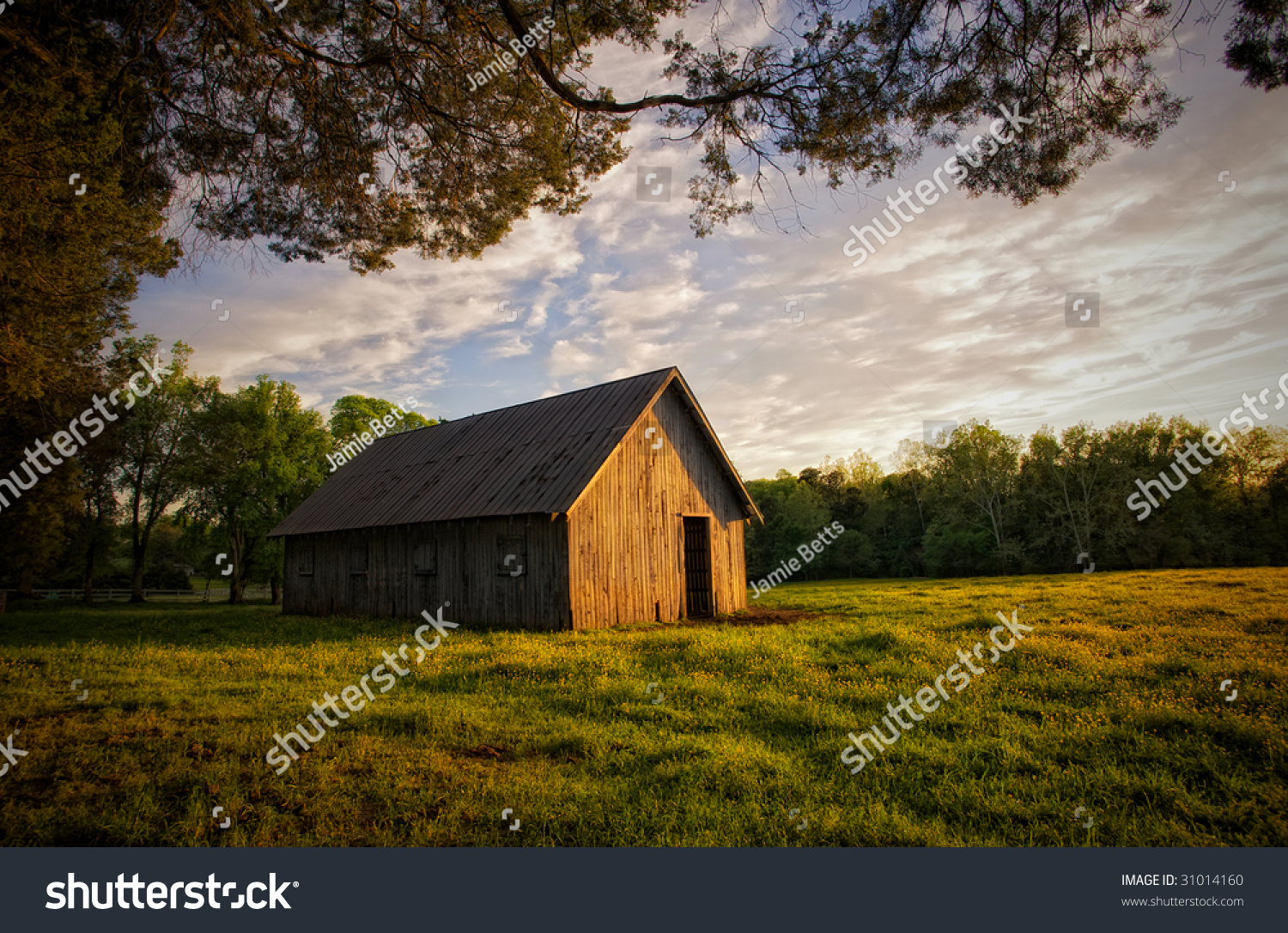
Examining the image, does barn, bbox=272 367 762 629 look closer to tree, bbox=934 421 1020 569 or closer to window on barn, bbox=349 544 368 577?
window on barn, bbox=349 544 368 577

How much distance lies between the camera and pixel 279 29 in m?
8.96

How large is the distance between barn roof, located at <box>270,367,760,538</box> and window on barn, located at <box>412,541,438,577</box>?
0.92 m

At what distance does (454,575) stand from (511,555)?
8.64 ft

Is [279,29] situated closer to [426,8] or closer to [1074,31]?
[426,8]

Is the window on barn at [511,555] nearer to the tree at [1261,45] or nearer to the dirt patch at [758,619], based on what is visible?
the dirt patch at [758,619]

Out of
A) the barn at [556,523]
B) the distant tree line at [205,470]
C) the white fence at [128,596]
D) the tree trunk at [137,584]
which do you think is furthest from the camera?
the white fence at [128,596]

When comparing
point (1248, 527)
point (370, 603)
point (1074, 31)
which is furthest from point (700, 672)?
point (1248, 527)

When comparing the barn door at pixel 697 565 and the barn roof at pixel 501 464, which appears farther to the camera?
the barn door at pixel 697 565

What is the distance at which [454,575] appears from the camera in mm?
19141

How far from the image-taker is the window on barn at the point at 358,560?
2273 cm

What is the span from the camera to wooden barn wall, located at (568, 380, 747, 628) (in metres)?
17.1

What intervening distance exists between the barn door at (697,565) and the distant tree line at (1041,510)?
35152 millimetres

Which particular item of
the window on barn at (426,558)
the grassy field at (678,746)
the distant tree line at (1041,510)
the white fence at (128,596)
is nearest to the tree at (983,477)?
the distant tree line at (1041,510)

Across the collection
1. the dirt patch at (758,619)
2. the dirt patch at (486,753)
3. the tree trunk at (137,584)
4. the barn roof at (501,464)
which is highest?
the barn roof at (501,464)
